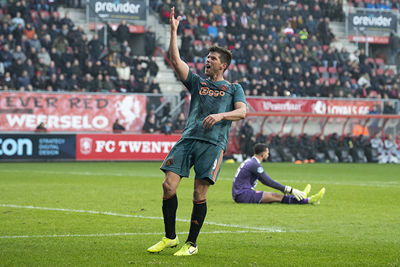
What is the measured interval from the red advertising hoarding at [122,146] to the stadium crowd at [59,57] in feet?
7.45

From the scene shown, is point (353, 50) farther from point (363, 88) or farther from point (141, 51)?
point (141, 51)

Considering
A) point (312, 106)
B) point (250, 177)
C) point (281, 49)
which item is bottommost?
point (312, 106)

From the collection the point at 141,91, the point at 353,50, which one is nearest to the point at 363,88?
the point at 353,50

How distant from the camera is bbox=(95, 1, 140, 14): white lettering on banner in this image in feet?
111

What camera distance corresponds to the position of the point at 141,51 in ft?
118

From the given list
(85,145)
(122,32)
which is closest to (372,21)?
(122,32)

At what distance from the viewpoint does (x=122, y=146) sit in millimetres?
29844

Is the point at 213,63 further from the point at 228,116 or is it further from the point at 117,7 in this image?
the point at 117,7

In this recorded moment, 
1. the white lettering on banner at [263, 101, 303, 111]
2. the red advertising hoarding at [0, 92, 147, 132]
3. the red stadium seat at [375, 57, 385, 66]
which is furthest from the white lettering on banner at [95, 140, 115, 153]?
the red stadium seat at [375, 57, 385, 66]

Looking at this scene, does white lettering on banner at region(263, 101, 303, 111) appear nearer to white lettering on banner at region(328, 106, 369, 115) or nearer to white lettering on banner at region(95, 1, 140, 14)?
white lettering on banner at region(328, 106, 369, 115)

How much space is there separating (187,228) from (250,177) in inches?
145

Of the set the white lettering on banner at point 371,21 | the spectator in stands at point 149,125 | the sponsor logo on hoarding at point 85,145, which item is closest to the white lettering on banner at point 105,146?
the sponsor logo on hoarding at point 85,145

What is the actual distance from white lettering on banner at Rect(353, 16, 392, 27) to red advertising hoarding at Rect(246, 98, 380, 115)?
745 centimetres

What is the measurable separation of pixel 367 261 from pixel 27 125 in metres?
23.3
